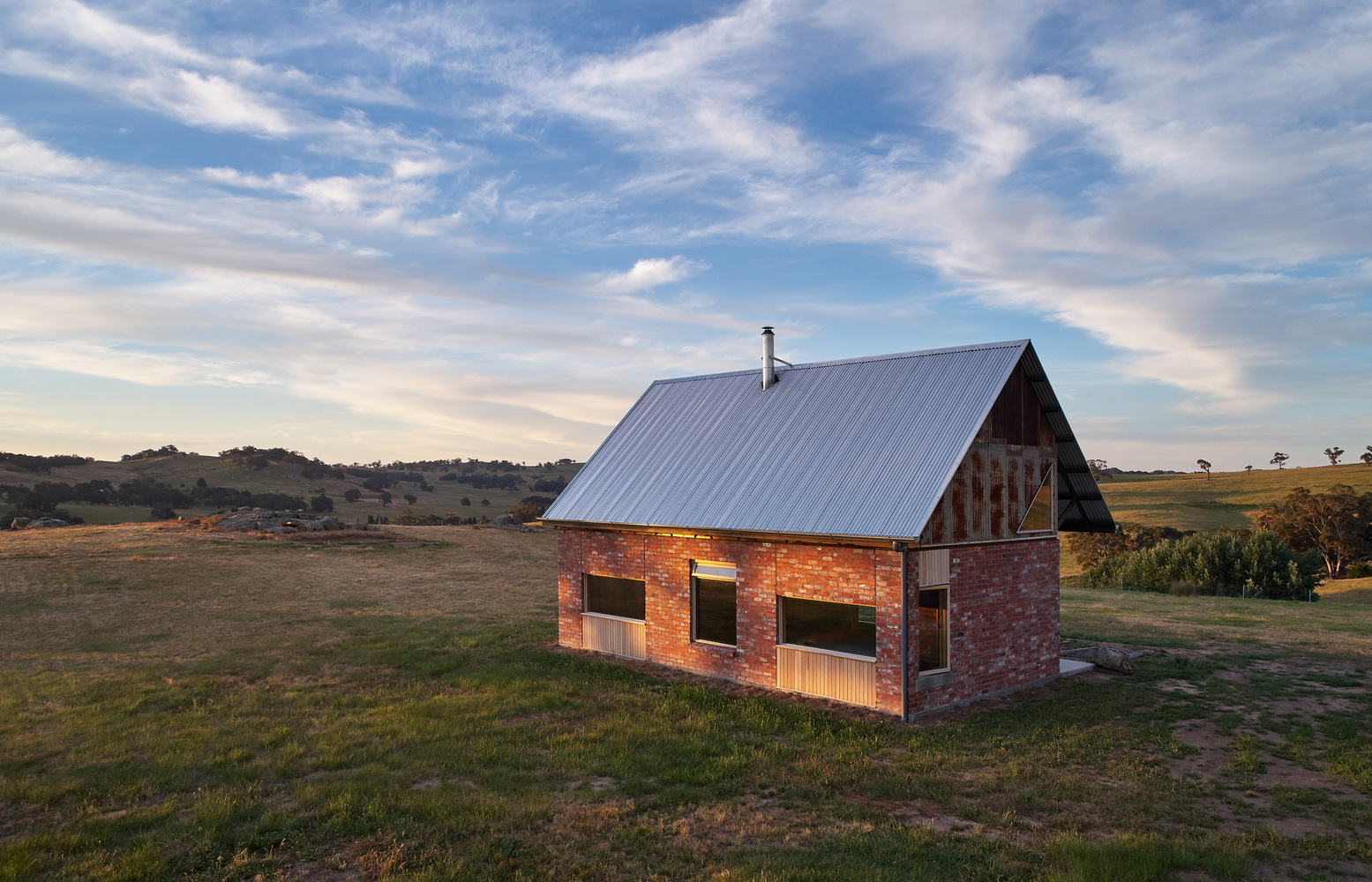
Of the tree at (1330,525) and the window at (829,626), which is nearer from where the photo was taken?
the window at (829,626)

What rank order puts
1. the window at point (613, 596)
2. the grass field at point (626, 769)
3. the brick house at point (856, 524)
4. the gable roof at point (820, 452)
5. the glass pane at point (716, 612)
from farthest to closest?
1. the window at point (613, 596)
2. the glass pane at point (716, 612)
3. the gable roof at point (820, 452)
4. the brick house at point (856, 524)
5. the grass field at point (626, 769)

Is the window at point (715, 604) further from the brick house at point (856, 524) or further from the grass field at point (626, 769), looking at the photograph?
the grass field at point (626, 769)

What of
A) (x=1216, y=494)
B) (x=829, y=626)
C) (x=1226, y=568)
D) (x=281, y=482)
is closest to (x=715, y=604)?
(x=829, y=626)

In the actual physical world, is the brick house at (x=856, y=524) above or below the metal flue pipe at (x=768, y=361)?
below

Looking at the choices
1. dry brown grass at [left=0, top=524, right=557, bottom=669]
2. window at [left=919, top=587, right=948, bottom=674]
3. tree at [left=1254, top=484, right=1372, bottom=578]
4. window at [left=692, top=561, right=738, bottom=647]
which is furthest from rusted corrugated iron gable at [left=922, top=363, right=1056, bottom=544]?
tree at [left=1254, top=484, right=1372, bottom=578]

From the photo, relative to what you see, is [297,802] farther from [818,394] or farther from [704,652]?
[818,394]

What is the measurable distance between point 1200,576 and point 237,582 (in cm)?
4767

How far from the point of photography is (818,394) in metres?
18.7

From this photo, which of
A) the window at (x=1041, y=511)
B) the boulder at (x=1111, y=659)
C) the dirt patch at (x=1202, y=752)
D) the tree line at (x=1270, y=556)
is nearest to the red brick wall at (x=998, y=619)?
the window at (x=1041, y=511)

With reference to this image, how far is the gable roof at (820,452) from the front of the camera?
1486 cm

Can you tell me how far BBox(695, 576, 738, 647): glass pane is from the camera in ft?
59.0

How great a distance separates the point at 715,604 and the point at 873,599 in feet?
38.1

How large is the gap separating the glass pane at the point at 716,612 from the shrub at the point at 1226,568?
91.4ft

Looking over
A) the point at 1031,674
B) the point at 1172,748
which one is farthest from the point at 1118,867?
the point at 1031,674
